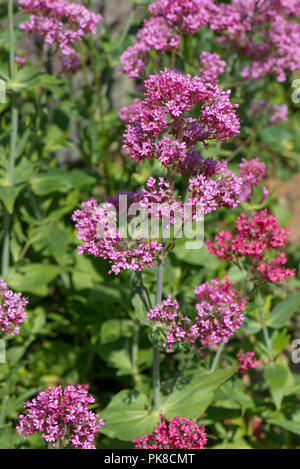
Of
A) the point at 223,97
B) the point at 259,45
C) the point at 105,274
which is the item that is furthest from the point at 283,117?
the point at 223,97

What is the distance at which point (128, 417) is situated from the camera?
3119 mm

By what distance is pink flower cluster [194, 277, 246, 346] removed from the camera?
2.77 meters

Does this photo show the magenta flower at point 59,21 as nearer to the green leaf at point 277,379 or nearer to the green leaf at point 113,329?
the green leaf at point 113,329

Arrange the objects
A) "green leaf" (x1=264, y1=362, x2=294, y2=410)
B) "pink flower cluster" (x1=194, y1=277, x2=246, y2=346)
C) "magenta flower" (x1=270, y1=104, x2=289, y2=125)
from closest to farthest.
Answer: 1. "pink flower cluster" (x1=194, y1=277, x2=246, y2=346)
2. "green leaf" (x1=264, y1=362, x2=294, y2=410)
3. "magenta flower" (x1=270, y1=104, x2=289, y2=125)

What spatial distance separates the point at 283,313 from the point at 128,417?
1.17m

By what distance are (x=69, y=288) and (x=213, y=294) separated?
1.79 metres

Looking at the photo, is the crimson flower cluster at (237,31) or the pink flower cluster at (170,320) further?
the crimson flower cluster at (237,31)

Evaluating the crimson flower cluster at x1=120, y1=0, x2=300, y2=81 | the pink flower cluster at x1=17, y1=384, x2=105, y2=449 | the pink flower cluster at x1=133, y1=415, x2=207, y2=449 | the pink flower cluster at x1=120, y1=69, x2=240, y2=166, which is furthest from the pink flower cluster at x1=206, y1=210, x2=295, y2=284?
the crimson flower cluster at x1=120, y1=0, x2=300, y2=81

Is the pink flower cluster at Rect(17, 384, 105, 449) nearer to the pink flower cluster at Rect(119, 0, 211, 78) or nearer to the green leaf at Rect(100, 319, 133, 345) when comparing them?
the green leaf at Rect(100, 319, 133, 345)

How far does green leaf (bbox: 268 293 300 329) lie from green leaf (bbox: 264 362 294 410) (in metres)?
0.27

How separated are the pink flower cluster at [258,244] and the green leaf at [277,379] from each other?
2.33 feet

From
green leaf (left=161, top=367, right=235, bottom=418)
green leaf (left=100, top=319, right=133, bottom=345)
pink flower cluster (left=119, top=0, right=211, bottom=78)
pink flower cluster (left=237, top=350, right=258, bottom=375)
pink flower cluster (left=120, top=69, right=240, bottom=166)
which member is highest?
pink flower cluster (left=119, top=0, right=211, bottom=78)

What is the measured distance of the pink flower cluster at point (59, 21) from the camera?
361 cm
